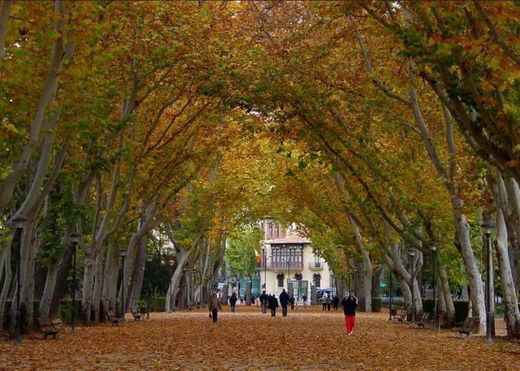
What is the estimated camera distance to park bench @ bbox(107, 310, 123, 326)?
115 feet

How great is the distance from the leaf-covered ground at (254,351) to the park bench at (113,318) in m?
6.47

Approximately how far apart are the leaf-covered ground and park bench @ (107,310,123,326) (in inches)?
255

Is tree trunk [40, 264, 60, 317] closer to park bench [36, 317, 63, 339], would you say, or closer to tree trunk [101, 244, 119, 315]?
park bench [36, 317, 63, 339]

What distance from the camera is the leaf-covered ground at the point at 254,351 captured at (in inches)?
666

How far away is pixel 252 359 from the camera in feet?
59.5

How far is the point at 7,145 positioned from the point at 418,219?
570 inches

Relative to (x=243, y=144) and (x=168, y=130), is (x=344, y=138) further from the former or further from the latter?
(x=243, y=144)

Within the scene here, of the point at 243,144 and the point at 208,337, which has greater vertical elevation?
the point at 243,144

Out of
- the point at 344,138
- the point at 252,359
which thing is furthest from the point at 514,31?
the point at 344,138

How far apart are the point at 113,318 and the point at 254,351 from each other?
53.1ft

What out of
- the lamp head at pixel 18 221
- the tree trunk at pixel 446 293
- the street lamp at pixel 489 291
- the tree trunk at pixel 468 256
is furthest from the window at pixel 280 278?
the lamp head at pixel 18 221

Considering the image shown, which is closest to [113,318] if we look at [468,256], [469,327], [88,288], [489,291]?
[88,288]

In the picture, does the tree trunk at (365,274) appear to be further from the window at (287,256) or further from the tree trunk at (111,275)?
the window at (287,256)

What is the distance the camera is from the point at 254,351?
20.5m
